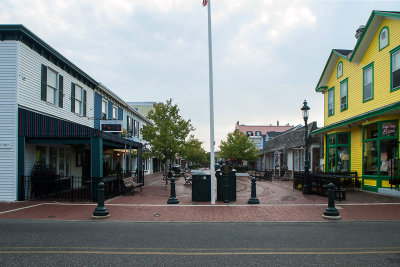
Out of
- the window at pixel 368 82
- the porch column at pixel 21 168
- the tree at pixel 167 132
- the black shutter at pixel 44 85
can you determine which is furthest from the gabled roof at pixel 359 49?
the porch column at pixel 21 168

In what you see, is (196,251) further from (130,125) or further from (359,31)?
(130,125)

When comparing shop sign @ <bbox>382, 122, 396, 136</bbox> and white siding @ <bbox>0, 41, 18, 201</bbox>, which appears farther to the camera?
shop sign @ <bbox>382, 122, 396, 136</bbox>

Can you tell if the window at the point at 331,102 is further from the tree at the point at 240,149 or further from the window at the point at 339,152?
the tree at the point at 240,149

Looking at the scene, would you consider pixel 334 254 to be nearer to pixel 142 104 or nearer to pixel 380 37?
pixel 380 37

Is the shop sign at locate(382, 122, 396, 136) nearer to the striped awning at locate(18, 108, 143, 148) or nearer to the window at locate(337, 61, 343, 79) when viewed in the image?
the window at locate(337, 61, 343, 79)

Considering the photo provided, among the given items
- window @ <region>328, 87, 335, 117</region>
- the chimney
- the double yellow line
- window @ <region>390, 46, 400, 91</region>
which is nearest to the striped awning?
the double yellow line

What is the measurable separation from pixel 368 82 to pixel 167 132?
13.1 metres

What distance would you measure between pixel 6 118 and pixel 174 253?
34.0ft

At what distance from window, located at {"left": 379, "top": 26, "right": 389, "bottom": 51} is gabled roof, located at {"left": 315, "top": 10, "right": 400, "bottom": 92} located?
0.57 meters

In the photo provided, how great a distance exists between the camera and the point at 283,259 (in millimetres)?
5090

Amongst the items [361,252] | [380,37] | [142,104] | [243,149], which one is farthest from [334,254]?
[142,104]

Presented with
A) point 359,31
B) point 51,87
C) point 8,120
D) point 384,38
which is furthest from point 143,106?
point 384,38

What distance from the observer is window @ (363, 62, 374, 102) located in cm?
1577

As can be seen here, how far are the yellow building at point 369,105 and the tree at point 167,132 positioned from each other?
9843 millimetres
